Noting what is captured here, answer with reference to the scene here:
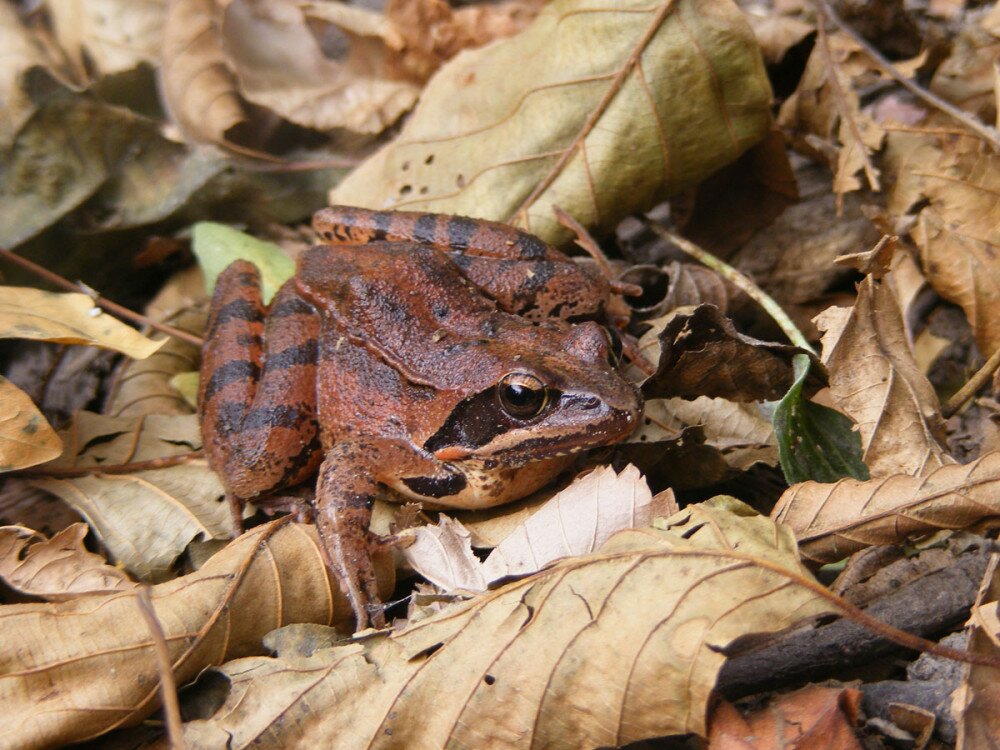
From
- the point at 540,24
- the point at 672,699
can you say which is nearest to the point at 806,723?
the point at 672,699

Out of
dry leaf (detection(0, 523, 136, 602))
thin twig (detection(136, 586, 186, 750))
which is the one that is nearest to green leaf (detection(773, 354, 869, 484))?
thin twig (detection(136, 586, 186, 750))

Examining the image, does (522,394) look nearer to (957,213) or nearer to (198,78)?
(957,213)

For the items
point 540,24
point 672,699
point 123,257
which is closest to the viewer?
point 672,699

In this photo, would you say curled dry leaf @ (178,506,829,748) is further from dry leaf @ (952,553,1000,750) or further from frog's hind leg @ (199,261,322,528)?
frog's hind leg @ (199,261,322,528)

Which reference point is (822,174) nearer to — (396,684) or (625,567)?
(625,567)

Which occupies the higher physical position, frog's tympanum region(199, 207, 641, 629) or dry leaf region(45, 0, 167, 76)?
dry leaf region(45, 0, 167, 76)

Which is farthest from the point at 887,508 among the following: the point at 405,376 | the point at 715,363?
the point at 405,376

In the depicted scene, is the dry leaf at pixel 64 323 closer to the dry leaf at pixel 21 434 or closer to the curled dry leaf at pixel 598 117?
the dry leaf at pixel 21 434
